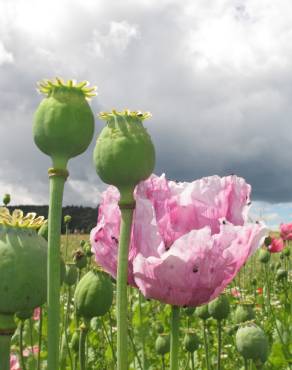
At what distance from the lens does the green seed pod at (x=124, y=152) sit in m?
0.79

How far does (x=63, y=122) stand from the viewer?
729 millimetres

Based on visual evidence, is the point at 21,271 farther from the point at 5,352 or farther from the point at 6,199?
the point at 6,199

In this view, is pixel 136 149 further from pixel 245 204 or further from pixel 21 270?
pixel 245 204

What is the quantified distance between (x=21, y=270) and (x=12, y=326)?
0.08 metres

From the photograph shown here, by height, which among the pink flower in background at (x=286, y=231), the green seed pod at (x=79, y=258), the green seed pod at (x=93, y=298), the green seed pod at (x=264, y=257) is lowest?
the green seed pod at (x=93, y=298)

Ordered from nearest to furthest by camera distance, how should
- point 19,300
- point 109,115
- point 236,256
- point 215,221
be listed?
point 19,300, point 109,115, point 236,256, point 215,221

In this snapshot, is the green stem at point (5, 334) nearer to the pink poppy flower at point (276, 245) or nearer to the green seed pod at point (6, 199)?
the green seed pod at point (6, 199)

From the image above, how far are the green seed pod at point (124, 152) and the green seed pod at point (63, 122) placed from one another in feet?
0.20

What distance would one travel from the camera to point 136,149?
2.60 ft

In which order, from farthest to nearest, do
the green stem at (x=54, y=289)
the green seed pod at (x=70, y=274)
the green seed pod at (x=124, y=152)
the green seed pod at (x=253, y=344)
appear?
the green seed pod at (x=70, y=274) < the green seed pod at (x=253, y=344) < the green seed pod at (x=124, y=152) < the green stem at (x=54, y=289)

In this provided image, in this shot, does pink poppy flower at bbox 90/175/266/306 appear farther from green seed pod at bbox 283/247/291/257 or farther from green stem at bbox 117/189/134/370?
green seed pod at bbox 283/247/291/257

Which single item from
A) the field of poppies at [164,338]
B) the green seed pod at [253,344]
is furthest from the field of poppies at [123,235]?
the green seed pod at [253,344]

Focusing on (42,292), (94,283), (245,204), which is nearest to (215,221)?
(245,204)

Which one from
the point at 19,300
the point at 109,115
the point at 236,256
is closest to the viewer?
the point at 19,300
